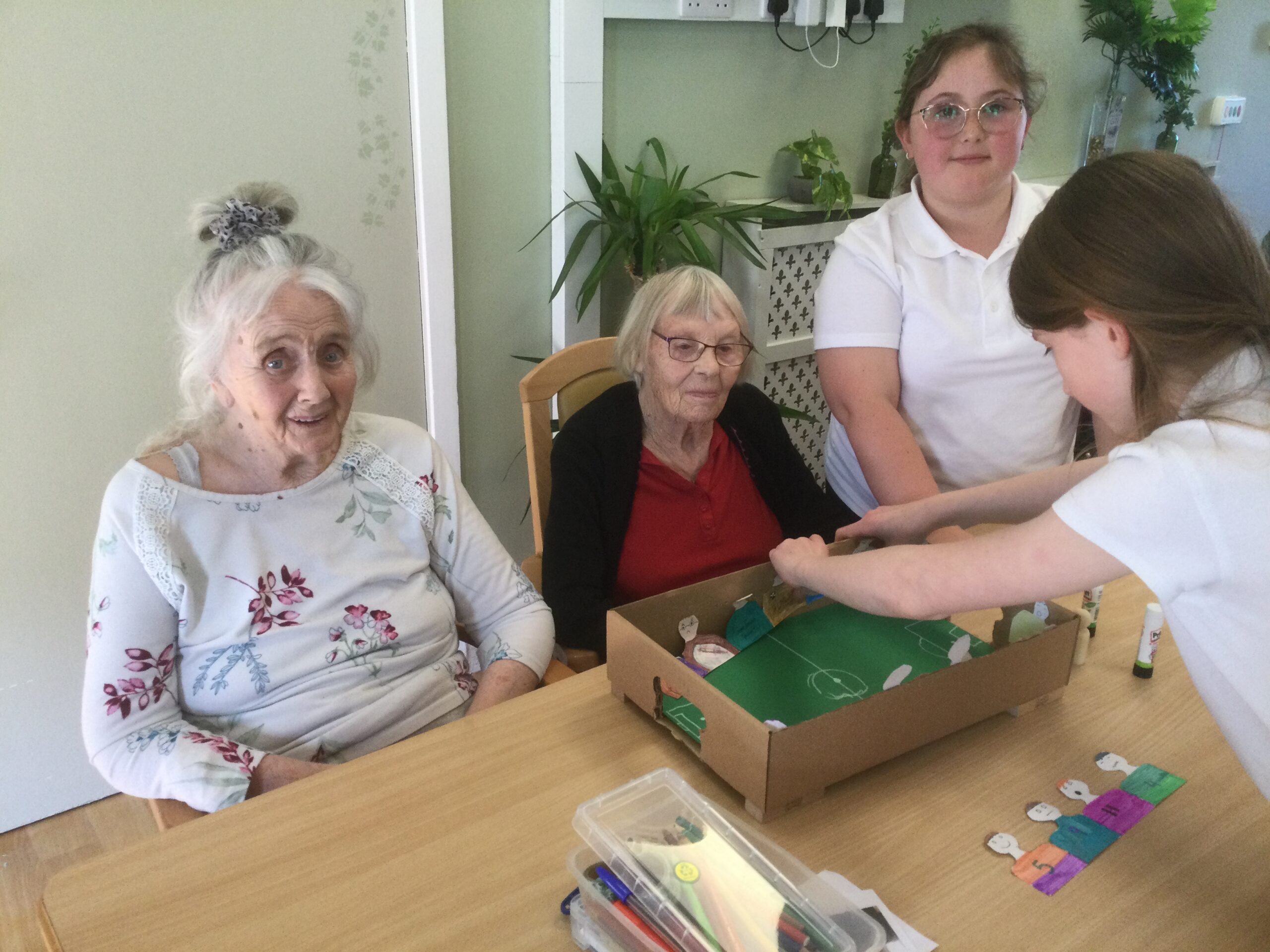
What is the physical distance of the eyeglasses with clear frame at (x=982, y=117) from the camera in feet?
5.61

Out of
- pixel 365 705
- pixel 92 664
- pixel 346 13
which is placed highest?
pixel 346 13

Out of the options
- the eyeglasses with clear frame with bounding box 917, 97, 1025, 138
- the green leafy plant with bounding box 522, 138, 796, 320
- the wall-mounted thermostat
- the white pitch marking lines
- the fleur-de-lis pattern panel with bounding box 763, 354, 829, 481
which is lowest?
the fleur-de-lis pattern panel with bounding box 763, 354, 829, 481

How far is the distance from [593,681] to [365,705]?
1.18ft

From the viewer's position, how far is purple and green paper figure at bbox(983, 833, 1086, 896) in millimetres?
945

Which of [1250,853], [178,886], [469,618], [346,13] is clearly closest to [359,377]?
[469,618]

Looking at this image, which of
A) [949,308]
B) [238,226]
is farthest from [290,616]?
[949,308]

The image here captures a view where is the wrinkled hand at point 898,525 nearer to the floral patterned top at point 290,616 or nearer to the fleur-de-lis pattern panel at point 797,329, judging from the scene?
the floral patterned top at point 290,616

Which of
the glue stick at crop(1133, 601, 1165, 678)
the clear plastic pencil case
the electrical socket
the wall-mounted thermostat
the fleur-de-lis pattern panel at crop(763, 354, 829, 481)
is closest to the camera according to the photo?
the clear plastic pencil case

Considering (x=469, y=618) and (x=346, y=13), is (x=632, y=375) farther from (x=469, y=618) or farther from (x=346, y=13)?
(x=346, y=13)

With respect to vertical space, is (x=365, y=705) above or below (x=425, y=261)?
below

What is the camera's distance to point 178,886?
3.04 ft

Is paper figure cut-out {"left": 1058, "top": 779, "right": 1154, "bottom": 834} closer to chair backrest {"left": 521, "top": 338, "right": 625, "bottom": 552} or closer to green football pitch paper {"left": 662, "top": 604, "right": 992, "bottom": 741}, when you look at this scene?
green football pitch paper {"left": 662, "top": 604, "right": 992, "bottom": 741}

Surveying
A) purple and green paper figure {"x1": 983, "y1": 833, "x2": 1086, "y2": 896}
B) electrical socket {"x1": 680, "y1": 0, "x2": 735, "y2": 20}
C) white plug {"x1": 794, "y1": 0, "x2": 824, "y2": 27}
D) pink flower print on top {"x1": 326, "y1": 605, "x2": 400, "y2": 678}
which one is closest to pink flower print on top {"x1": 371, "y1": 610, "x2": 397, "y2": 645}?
pink flower print on top {"x1": 326, "y1": 605, "x2": 400, "y2": 678}

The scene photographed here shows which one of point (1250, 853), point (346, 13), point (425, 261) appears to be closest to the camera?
point (1250, 853)
